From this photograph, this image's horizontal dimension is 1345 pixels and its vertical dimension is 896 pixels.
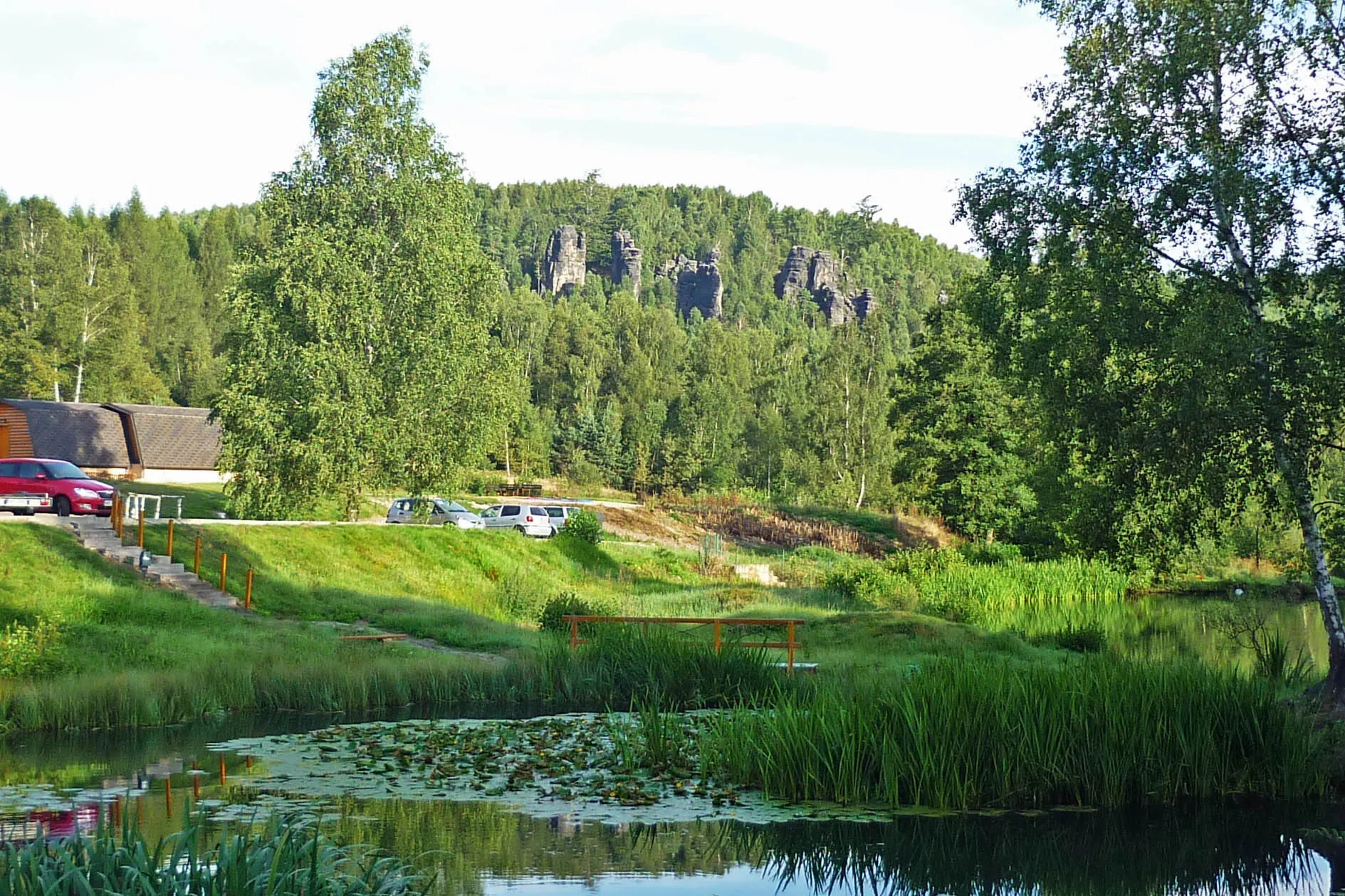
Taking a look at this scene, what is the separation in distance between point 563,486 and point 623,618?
53517 millimetres

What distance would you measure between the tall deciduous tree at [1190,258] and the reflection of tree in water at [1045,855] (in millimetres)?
5658

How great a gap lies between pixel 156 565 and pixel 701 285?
16132cm

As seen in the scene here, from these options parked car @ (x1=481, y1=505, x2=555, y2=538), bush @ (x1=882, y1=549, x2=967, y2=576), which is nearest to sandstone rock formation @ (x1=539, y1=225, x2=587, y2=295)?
parked car @ (x1=481, y1=505, x2=555, y2=538)

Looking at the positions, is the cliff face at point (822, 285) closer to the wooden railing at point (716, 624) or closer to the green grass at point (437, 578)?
the green grass at point (437, 578)

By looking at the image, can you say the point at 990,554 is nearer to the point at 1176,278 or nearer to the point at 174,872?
the point at 1176,278

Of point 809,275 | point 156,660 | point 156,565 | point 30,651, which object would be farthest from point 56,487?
point 809,275

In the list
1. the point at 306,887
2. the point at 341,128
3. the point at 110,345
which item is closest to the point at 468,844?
the point at 306,887

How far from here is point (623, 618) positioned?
847 inches

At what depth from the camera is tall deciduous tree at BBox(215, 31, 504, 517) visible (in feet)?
128

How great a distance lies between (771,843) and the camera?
446 inches

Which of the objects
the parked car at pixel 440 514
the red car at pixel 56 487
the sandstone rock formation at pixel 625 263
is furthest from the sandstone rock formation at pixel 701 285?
the red car at pixel 56 487

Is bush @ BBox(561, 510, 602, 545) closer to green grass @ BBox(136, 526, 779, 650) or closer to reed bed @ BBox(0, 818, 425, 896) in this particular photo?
green grass @ BBox(136, 526, 779, 650)

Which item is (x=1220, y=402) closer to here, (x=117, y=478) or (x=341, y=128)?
(x=341, y=128)

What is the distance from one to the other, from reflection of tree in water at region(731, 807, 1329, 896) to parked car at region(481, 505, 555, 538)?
3549cm
